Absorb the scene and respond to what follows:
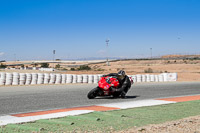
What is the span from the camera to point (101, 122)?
759 cm

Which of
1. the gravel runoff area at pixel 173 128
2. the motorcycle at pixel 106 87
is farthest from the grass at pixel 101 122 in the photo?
the motorcycle at pixel 106 87

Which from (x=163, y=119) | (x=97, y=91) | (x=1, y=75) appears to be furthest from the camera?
(x=1, y=75)

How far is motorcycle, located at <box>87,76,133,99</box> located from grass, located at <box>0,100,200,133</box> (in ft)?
13.3

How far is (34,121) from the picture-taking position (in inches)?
302

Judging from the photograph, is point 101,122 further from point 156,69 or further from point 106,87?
point 156,69

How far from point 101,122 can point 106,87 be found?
6.03 meters

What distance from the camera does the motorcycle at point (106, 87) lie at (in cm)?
1356

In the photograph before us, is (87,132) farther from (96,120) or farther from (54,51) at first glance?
(54,51)

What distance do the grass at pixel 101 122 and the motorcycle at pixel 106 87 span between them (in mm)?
4044

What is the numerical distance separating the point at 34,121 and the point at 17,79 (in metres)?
16.0

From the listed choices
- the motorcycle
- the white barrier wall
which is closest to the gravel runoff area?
the motorcycle

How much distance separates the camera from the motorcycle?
1356 cm

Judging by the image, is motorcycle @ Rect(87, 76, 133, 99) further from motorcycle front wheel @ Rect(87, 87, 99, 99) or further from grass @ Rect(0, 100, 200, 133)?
grass @ Rect(0, 100, 200, 133)

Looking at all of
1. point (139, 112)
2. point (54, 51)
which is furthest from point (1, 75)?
point (54, 51)
